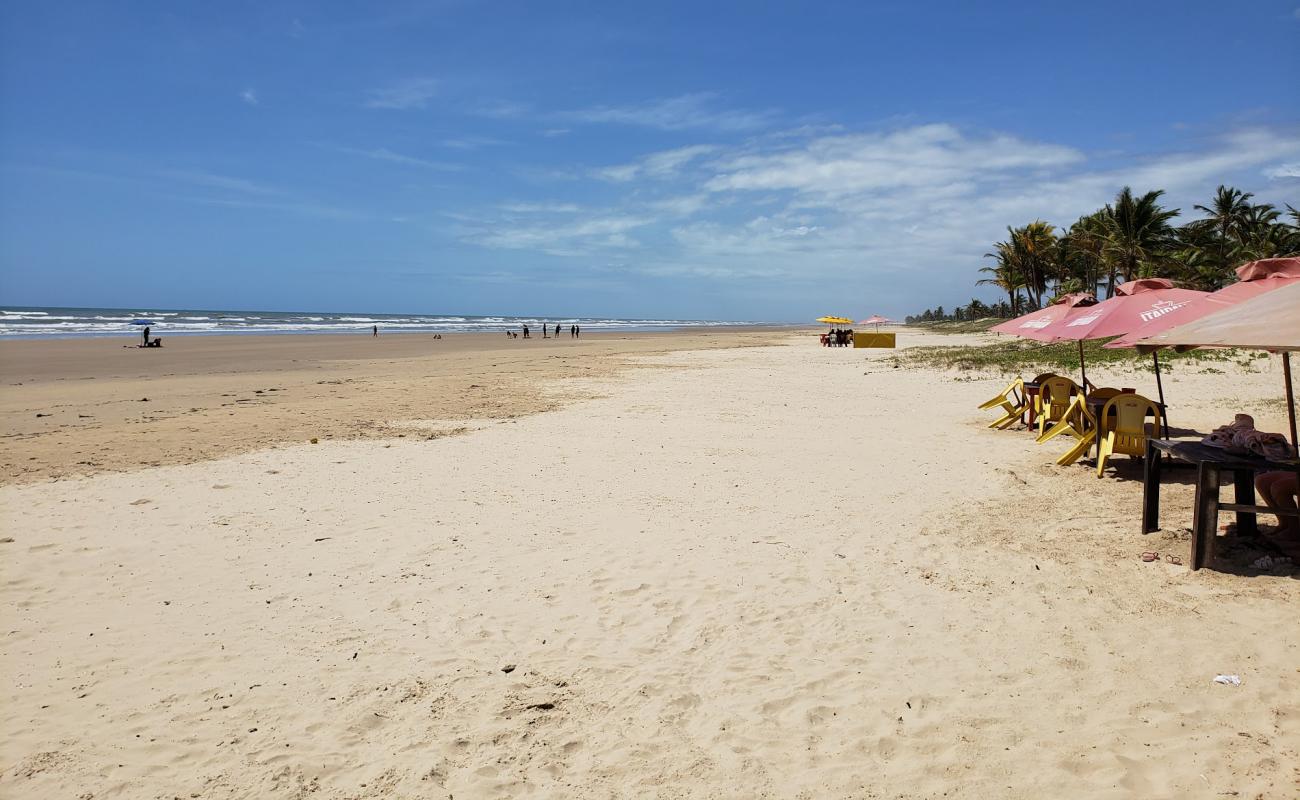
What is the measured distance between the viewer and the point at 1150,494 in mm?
6199

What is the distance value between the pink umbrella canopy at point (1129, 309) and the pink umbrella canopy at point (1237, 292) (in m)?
0.18

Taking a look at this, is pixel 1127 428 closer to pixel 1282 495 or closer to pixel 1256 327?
pixel 1282 495

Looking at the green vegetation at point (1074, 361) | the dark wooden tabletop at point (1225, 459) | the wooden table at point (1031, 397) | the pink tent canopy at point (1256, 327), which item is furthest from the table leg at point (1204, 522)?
the green vegetation at point (1074, 361)

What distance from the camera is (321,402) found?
15898 mm

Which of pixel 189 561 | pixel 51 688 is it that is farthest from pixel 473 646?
pixel 189 561

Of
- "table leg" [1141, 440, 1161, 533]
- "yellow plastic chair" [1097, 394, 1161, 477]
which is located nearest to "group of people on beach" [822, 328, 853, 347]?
"yellow plastic chair" [1097, 394, 1161, 477]

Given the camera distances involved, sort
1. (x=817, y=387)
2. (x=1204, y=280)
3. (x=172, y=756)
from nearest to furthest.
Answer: (x=172, y=756) → (x=817, y=387) → (x=1204, y=280)

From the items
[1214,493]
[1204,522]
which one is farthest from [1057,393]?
[1214,493]

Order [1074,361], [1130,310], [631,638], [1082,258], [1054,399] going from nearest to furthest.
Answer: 1. [631,638]
2. [1130,310]
3. [1054,399]
4. [1074,361]
5. [1082,258]

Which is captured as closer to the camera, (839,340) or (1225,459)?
(1225,459)

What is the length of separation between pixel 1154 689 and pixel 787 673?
1.87 metres

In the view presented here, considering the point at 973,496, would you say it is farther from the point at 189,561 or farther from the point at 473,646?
the point at 189,561

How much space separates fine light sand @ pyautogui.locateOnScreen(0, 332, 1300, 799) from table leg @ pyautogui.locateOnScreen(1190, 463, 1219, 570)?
0.18 meters

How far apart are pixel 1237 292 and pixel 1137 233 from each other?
45.9 m
